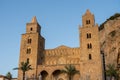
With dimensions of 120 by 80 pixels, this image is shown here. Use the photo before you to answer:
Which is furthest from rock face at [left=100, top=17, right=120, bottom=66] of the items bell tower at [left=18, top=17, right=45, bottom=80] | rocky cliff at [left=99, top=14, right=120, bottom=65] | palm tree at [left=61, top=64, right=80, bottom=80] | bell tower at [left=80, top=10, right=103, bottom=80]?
bell tower at [left=18, top=17, right=45, bottom=80]

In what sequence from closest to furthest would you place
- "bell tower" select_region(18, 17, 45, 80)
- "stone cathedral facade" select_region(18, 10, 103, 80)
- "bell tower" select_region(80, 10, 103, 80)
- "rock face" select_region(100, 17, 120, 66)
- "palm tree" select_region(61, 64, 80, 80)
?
"palm tree" select_region(61, 64, 80, 80), "bell tower" select_region(80, 10, 103, 80), "stone cathedral facade" select_region(18, 10, 103, 80), "bell tower" select_region(18, 17, 45, 80), "rock face" select_region(100, 17, 120, 66)

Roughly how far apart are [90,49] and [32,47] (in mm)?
14278

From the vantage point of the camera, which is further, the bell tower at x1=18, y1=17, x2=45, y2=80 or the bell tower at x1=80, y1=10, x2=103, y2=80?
the bell tower at x1=18, y1=17, x2=45, y2=80

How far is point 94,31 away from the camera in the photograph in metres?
53.0

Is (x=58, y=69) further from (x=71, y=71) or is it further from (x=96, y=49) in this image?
(x=96, y=49)

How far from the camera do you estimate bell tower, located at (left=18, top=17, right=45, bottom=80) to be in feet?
174

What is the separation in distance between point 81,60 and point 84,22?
10.1 metres

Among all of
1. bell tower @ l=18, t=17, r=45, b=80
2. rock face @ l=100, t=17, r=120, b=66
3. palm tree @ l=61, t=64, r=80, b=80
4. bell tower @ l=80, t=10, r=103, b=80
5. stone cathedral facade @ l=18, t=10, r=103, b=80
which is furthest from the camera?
rock face @ l=100, t=17, r=120, b=66

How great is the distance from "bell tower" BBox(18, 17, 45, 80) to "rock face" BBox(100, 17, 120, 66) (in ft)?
59.3

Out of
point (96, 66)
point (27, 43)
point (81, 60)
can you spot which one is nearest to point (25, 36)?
point (27, 43)

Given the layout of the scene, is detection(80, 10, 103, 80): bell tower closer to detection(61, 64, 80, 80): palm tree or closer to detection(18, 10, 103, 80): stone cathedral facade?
detection(18, 10, 103, 80): stone cathedral facade

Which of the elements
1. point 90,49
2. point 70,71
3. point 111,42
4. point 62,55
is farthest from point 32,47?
point 111,42

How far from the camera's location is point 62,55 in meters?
56.5

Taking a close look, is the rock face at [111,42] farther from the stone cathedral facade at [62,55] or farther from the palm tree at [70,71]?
the palm tree at [70,71]
